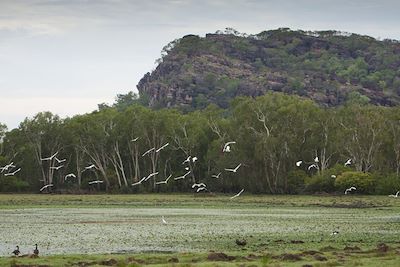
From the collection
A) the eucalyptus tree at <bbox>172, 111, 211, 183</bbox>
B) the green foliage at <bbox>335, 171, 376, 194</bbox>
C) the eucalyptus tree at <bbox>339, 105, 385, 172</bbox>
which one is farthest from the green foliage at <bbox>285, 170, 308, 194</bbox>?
the eucalyptus tree at <bbox>172, 111, 211, 183</bbox>

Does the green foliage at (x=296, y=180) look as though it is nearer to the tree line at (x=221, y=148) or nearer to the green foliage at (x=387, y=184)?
the tree line at (x=221, y=148)

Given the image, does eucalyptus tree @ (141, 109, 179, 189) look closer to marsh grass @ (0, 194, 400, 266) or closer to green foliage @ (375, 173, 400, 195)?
green foliage @ (375, 173, 400, 195)

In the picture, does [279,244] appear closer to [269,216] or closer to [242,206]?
[269,216]

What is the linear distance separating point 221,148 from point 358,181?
2237 cm

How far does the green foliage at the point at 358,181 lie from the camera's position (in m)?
105

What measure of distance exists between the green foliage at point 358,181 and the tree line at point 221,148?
120mm

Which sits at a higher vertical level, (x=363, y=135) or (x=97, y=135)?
(x=97, y=135)

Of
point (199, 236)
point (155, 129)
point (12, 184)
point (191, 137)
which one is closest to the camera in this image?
point (199, 236)

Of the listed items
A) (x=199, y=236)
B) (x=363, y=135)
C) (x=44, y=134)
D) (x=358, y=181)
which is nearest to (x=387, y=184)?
(x=358, y=181)

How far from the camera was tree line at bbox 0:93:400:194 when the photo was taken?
111562 mm

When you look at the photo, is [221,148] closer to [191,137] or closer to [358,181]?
[191,137]

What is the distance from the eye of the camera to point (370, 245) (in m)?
39.4

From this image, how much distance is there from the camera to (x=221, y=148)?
11975cm

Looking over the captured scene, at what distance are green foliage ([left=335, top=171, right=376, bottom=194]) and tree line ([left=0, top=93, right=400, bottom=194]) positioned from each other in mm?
120
